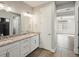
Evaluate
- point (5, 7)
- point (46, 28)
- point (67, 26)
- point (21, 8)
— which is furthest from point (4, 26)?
point (67, 26)

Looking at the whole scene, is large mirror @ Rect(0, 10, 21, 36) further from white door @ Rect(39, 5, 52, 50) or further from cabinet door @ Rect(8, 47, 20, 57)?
white door @ Rect(39, 5, 52, 50)

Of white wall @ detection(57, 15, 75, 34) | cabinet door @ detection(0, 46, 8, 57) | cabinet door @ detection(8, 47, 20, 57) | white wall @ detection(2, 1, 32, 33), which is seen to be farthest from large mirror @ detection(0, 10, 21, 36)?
white wall @ detection(57, 15, 75, 34)

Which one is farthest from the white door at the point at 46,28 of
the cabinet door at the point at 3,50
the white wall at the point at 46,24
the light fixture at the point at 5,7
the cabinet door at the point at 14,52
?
the cabinet door at the point at 3,50

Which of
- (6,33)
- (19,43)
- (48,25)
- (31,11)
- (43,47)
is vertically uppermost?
(31,11)

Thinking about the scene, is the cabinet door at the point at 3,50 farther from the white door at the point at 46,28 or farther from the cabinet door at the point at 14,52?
the white door at the point at 46,28

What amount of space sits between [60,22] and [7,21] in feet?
28.8

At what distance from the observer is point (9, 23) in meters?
3.05

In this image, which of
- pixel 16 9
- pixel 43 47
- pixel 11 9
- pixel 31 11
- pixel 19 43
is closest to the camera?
pixel 19 43

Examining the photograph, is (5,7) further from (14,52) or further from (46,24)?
(46,24)

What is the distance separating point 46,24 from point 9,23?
1.88 metres

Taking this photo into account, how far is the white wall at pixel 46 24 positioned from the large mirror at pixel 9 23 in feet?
4.47

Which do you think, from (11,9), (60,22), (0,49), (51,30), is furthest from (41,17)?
(60,22)

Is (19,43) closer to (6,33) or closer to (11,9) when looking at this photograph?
(6,33)

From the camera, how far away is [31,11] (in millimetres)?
4938
